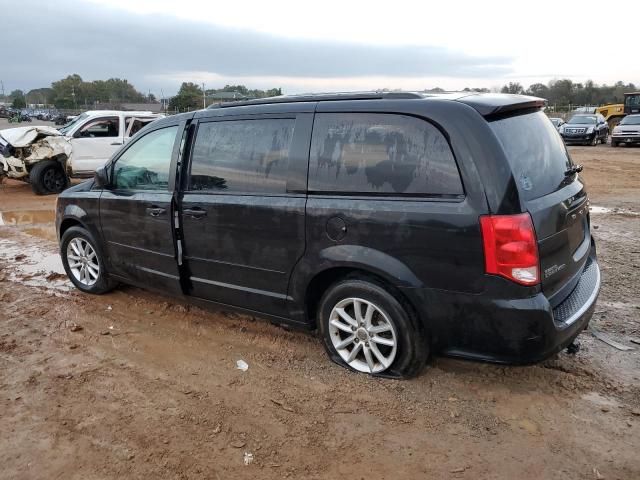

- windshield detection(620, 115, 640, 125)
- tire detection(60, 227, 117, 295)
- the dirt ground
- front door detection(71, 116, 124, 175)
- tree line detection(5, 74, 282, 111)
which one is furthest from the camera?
tree line detection(5, 74, 282, 111)

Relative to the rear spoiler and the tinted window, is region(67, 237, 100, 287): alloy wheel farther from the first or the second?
the rear spoiler

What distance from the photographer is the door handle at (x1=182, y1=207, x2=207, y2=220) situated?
407 centimetres

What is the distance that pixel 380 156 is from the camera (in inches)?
129

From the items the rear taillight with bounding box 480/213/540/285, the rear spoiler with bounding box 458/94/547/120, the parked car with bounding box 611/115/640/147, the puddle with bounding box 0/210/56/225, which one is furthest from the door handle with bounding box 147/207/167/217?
the parked car with bounding box 611/115/640/147

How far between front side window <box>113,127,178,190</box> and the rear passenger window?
149cm

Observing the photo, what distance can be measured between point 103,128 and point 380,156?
11654 millimetres

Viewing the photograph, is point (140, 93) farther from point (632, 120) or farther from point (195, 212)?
point (195, 212)

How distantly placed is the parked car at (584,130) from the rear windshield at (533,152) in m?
24.2

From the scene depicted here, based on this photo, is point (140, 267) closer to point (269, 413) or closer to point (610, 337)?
point (269, 413)

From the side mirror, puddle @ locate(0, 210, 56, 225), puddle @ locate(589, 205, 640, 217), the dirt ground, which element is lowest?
puddle @ locate(589, 205, 640, 217)

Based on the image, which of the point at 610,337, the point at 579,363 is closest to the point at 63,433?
the point at 579,363

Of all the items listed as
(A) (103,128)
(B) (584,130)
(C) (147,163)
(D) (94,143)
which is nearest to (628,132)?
(B) (584,130)

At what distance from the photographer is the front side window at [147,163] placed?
4.41 metres

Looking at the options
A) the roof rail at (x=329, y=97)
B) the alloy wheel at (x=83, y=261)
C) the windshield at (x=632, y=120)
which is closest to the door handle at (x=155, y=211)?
the roof rail at (x=329, y=97)
